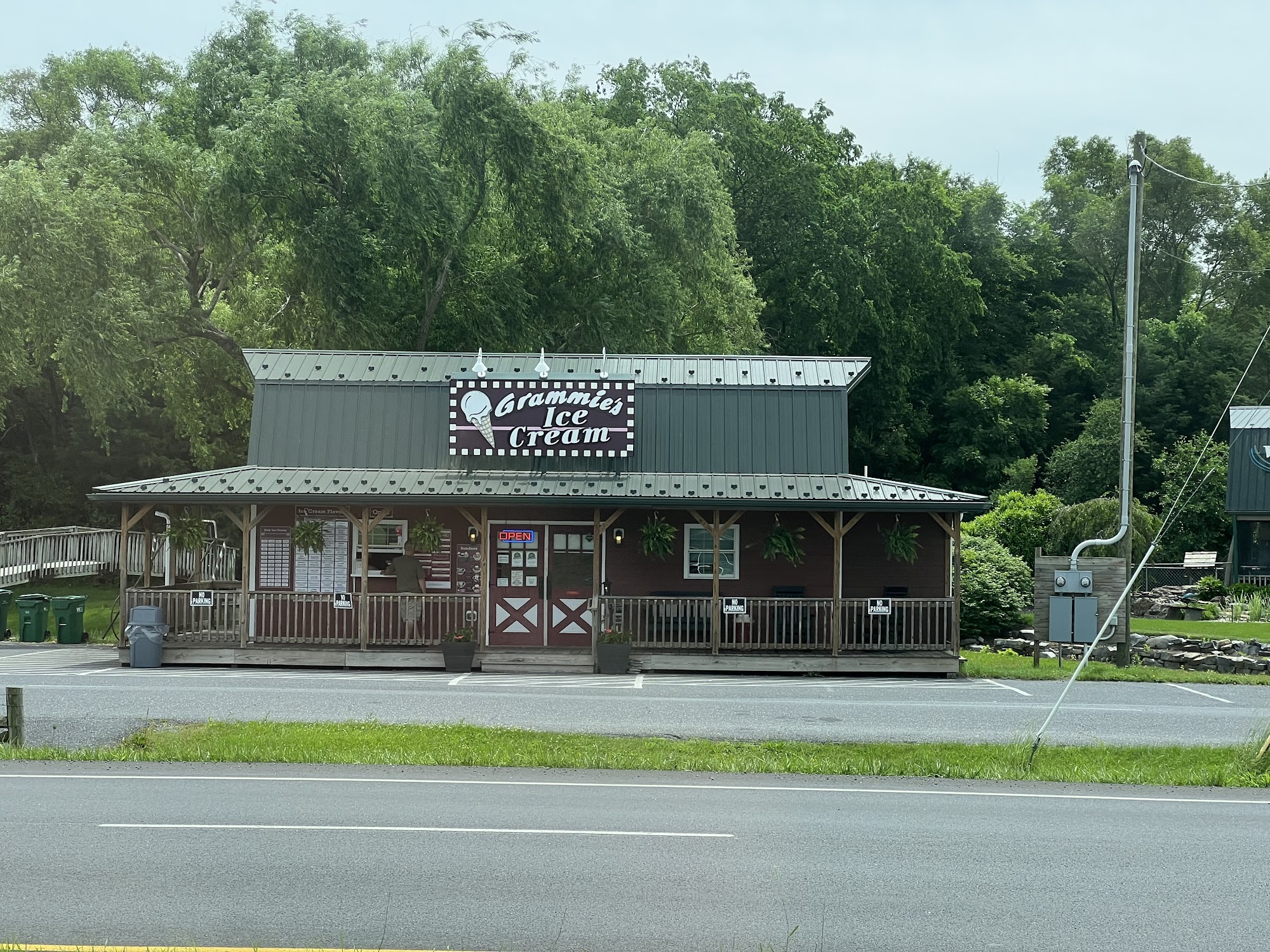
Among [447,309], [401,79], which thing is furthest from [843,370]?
[401,79]

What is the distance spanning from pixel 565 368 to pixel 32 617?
12.7 metres

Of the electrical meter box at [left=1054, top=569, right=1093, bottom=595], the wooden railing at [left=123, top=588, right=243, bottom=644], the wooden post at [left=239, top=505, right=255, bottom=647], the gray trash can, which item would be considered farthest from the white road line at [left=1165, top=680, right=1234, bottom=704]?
the gray trash can

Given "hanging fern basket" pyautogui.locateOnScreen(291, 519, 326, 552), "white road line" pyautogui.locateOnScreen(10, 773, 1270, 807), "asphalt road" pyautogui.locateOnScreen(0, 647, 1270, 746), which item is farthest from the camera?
"hanging fern basket" pyautogui.locateOnScreen(291, 519, 326, 552)

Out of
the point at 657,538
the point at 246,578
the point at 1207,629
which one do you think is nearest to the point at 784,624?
the point at 657,538

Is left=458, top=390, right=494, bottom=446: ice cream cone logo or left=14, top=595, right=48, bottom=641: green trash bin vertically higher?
left=458, top=390, right=494, bottom=446: ice cream cone logo

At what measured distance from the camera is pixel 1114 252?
6362 centimetres

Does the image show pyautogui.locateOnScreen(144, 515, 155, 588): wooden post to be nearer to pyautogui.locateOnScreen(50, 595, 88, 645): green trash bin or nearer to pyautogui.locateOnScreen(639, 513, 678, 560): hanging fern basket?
pyautogui.locateOnScreen(50, 595, 88, 645): green trash bin

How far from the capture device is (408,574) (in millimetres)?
26000

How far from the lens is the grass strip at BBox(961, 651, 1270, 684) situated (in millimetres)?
24016

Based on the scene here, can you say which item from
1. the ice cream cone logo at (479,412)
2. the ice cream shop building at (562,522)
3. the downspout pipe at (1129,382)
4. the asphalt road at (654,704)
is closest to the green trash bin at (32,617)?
the ice cream shop building at (562,522)

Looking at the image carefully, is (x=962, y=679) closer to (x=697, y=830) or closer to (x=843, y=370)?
(x=843, y=370)

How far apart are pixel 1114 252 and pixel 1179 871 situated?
59001 mm

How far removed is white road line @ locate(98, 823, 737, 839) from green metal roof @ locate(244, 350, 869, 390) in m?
17.4

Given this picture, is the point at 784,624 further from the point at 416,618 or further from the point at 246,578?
the point at 246,578
